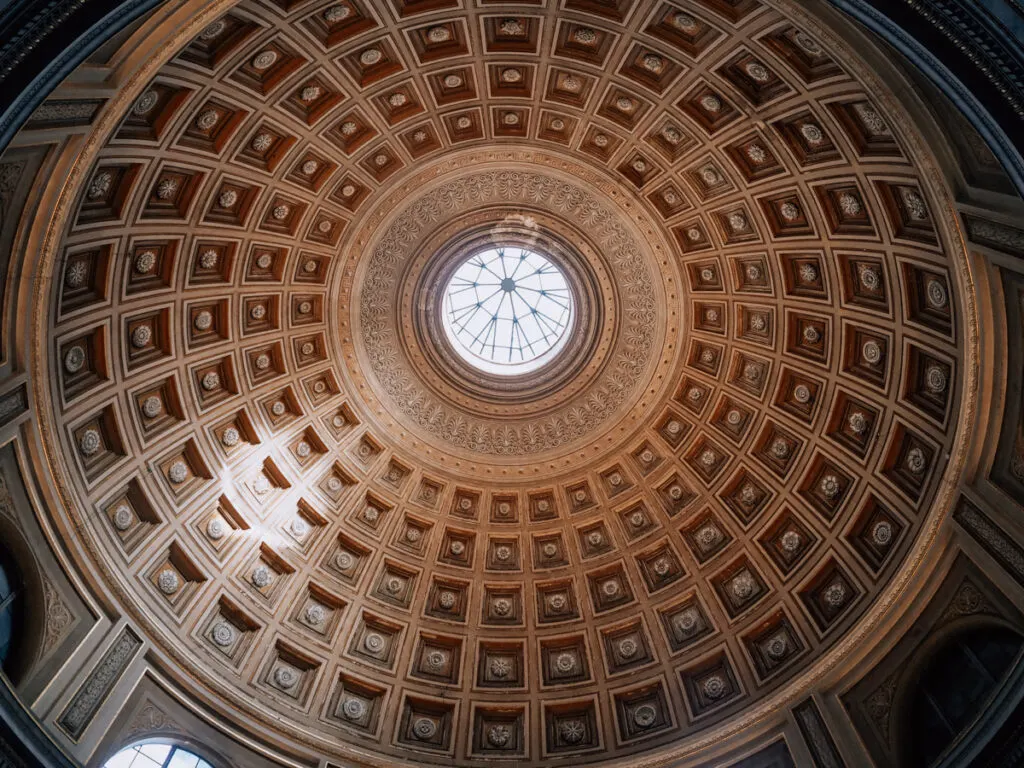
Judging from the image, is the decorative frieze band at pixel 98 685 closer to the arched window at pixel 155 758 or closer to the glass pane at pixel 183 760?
the arched window at pixel 155 758

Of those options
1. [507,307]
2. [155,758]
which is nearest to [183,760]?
[155,758]

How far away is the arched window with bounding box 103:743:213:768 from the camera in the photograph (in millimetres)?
17219

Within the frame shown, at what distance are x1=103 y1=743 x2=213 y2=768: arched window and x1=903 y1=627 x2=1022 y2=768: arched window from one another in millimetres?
15832

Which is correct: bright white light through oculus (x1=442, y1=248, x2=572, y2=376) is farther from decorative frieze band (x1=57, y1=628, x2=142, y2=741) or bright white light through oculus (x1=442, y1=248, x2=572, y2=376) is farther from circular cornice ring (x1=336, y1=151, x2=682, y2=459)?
decorative frieze band (x1=57, y1=628, x2=142, y2=741)

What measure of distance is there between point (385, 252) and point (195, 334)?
632cm

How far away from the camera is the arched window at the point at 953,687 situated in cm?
1605

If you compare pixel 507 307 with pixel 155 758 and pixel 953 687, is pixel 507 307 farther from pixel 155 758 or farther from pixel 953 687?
pixel 953 687

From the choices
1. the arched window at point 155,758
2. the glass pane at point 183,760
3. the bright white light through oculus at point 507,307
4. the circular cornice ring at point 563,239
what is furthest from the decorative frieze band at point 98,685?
the bright white light through oculus at point 507,307

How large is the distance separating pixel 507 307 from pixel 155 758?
18278mm

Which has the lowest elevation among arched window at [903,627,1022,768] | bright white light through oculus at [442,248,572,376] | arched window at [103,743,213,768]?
arched window at [103,743,213,768]

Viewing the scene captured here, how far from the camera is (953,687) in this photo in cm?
1697

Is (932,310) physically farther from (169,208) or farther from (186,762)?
(186,762)

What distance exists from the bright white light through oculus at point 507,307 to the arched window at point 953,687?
610 inches

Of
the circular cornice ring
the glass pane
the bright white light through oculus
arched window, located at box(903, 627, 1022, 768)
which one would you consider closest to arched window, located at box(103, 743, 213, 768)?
the glass pane
